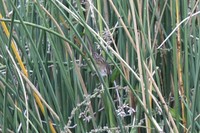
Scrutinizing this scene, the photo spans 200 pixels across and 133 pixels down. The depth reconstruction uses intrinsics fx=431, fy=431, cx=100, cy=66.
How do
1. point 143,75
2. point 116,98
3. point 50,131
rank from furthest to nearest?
point 116,98, point 50,131, point 143,75

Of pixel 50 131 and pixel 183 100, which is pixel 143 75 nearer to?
pixel 183 100

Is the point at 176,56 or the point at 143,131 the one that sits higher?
the point at 176,56

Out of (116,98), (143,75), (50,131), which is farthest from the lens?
(116,98)

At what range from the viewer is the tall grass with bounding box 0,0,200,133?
33.8 inches

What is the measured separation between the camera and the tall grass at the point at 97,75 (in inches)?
33.8

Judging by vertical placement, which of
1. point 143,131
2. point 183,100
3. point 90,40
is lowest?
point 143,131

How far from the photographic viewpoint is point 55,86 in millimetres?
979

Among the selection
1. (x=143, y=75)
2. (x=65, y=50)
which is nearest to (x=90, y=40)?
(x=65, y=50)

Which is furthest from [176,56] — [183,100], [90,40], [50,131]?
[50,131]

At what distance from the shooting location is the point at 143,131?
100 centimetres

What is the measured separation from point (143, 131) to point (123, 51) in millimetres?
192

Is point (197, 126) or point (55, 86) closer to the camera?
point (197, 126)

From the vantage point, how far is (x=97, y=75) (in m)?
0.86

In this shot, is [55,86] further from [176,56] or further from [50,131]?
[176,56]
